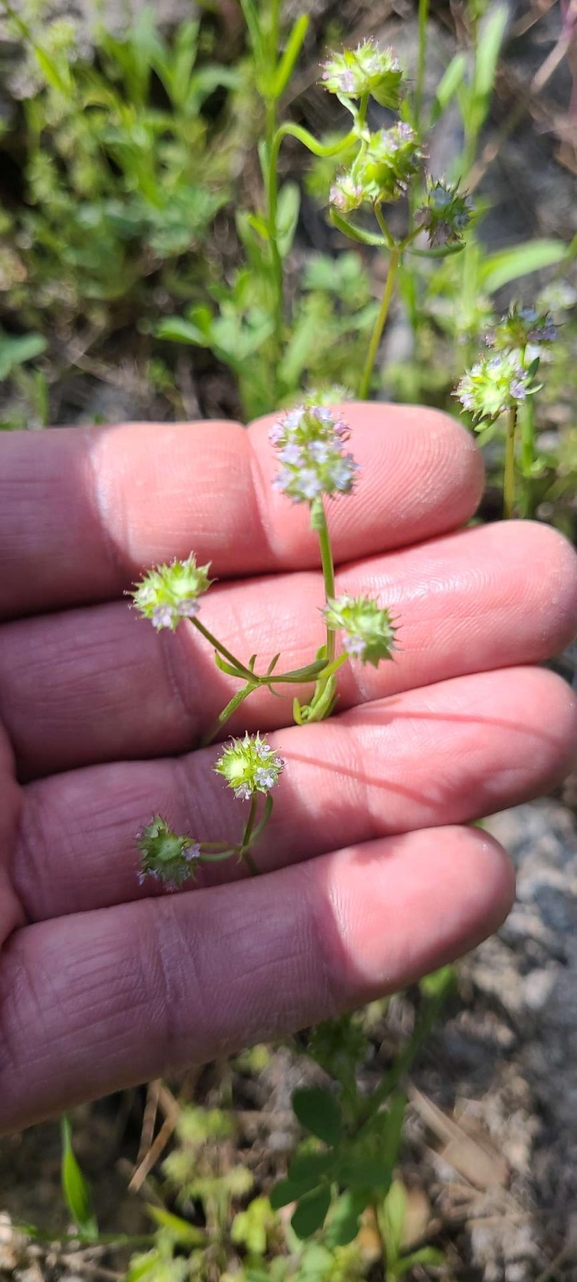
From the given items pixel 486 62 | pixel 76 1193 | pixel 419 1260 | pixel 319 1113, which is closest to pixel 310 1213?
pixel 319 1113

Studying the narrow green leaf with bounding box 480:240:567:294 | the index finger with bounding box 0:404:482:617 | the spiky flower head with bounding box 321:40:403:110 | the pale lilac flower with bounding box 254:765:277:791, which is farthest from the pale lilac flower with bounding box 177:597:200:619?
the narrow green leaf with bounding box 480:240:567:294

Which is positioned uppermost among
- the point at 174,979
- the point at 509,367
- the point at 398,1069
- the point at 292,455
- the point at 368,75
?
the point at 368,75

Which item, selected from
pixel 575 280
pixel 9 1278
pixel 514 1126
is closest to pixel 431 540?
pixel 514 1126

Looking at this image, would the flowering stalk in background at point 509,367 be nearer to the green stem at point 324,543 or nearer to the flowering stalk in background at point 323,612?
the flowering stalk in background at point 323,612

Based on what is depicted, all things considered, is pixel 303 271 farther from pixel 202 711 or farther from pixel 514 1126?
→ pixel 514 1126

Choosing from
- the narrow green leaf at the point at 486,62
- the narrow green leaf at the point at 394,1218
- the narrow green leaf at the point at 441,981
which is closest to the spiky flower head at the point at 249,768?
the narrow green leaf at the point at 441,981

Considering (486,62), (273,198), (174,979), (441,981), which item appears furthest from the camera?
(486,62)

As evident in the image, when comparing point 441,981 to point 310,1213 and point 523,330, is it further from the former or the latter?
point 523,330
